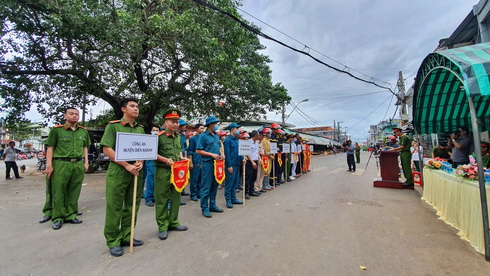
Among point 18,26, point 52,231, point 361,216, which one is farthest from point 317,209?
point 18,26

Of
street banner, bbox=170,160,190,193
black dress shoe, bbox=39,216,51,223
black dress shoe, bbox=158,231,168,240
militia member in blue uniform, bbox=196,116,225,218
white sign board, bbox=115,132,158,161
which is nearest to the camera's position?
white sign board, bbox=115,132,158,161

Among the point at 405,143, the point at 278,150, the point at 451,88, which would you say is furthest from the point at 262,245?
the point at 405,143

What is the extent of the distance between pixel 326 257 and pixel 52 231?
4080 millimetres

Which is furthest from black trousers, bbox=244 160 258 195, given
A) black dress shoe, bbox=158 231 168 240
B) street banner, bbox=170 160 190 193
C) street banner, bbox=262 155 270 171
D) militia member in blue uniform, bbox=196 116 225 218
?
black dress shoe, bbox=158 231 168 240

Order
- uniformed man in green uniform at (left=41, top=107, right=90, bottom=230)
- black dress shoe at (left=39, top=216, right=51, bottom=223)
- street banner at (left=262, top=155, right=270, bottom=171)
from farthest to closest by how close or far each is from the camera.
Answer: street banner at (left=262, top=155, right=270, bottom=171)
black dress shoe at (left=39, top=216, right=51, bottom=223)
uniformed man in green uniform at (left=41, top=107, right=90, bottom=230)

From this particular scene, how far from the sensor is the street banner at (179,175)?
3303 mm

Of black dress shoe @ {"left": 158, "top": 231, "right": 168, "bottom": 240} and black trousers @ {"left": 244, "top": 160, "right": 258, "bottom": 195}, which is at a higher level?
black trousers @ {"left": 244, "top": 160, "right": 258, "bottom": 195}

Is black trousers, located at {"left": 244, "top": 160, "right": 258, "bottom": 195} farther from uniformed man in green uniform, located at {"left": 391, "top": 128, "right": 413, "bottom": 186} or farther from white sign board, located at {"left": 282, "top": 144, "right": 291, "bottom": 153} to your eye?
uniformed man in green uniform, located at {"left": 391, "top": 128, "right": 413, "bottom": 186}

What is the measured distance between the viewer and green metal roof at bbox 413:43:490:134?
273 centimetres

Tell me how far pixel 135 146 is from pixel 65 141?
203cm

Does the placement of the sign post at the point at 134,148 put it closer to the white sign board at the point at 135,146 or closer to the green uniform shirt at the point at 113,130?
the white sign board at the point at 135,146

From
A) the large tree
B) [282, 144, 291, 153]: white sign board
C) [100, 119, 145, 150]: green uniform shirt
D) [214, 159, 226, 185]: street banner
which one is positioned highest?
the large tree

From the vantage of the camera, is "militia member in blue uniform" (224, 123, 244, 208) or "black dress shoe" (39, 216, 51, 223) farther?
"militia member in blue uniform" (224, 123, 244, 208)

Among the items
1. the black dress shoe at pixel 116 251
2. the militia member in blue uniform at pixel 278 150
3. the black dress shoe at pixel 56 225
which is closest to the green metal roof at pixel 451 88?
the militia member in blue uniform at pixel 278 150
